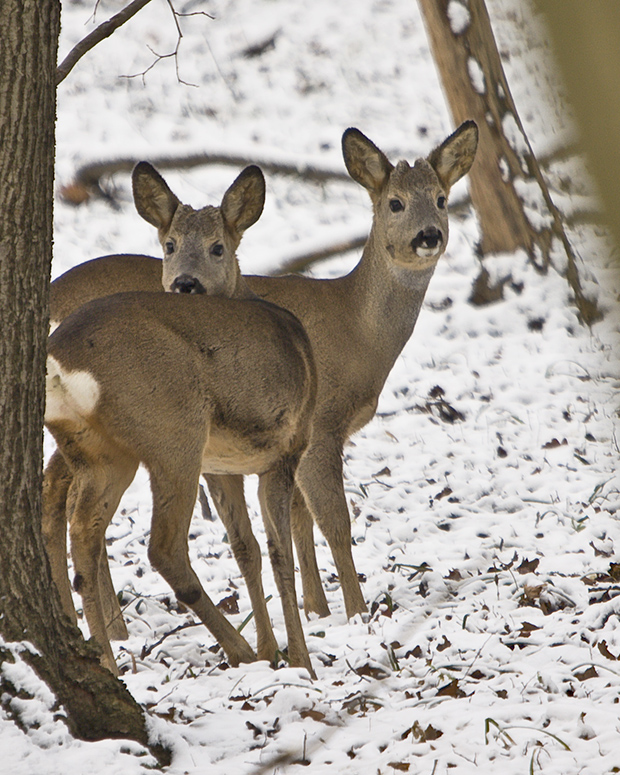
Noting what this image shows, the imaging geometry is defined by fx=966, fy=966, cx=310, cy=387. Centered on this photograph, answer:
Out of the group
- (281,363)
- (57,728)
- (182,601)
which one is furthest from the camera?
(281,363)

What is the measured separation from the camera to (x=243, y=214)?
6.31 meters

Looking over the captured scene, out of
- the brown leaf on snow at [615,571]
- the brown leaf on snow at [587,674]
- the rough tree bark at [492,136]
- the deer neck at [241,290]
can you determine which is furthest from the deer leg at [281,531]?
the rough tree bark at [492,136]

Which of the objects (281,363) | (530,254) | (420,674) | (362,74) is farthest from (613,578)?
(362,74)

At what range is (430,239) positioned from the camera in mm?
6246

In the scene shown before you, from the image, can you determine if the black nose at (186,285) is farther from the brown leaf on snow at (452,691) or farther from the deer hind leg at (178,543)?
the brown leaf on snow at (452,691)

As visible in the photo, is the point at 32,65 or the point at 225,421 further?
the point at 225,421

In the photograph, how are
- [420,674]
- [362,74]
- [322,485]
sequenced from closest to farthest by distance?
[420,674]
[322,485]
[362,74]

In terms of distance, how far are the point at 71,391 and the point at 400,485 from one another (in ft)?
12.6

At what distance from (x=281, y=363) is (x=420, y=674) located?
1.63 meters

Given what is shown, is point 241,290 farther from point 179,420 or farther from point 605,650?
point 605,650

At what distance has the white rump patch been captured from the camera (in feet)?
13.8

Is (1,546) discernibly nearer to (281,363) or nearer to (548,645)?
(281,363)

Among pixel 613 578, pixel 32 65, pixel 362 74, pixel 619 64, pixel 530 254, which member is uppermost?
pixel 362 74

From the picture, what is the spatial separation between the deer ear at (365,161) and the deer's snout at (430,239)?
2.18 feet
